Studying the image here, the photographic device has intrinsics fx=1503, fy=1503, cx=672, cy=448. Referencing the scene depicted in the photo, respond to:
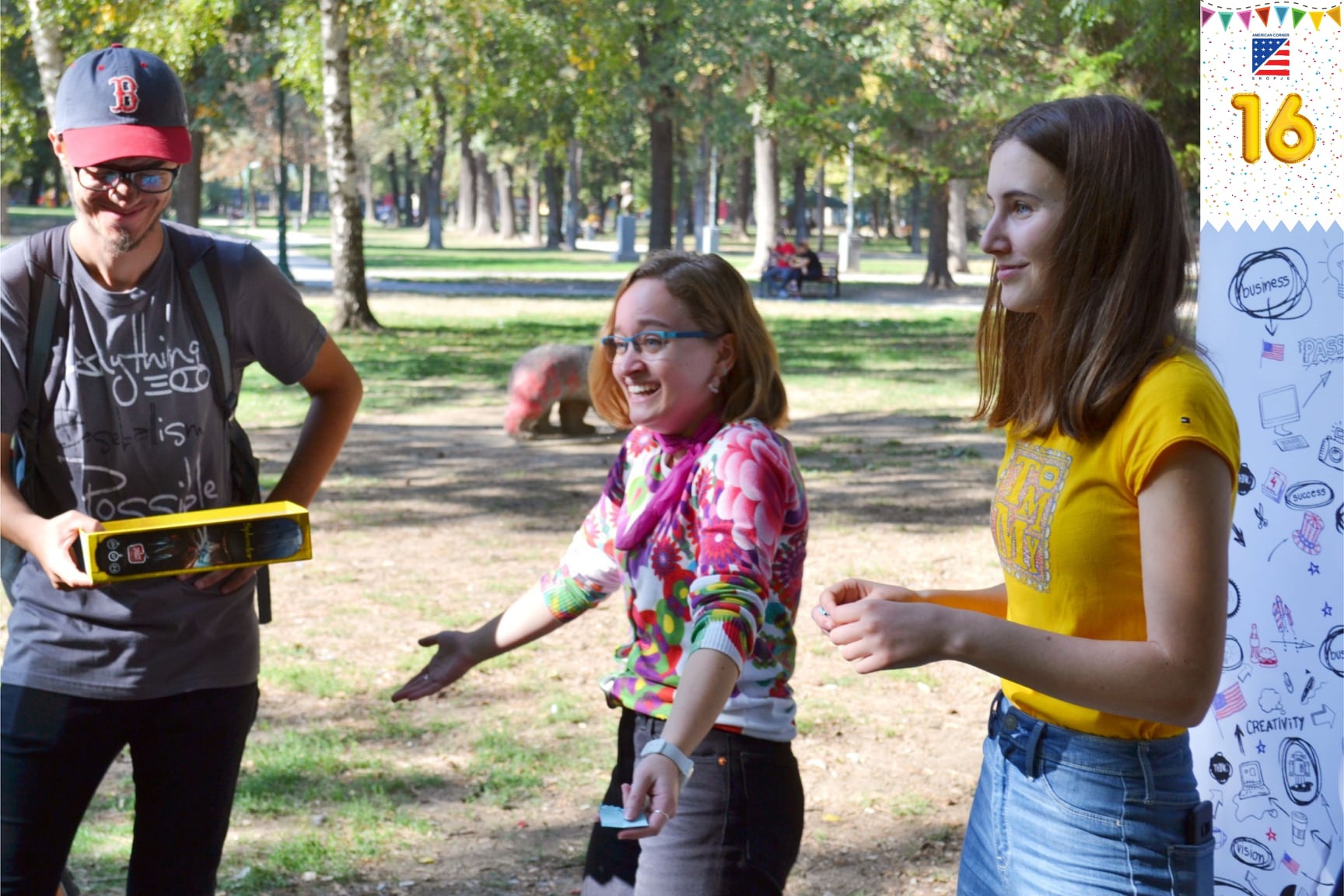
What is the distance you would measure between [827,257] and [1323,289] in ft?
157

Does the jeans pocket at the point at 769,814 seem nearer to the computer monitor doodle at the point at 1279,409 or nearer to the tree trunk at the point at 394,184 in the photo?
the computer monitor doodle at the point at 1279,409

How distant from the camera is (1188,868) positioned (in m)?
2.13

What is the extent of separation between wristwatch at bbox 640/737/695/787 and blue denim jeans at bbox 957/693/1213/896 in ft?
1.61

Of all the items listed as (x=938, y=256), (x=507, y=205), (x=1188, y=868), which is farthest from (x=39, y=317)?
(x=507, y=205)

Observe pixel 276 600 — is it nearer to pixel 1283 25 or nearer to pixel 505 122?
pixel 1283 25

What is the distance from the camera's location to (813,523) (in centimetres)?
967

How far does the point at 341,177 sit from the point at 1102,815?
18412 millimetres

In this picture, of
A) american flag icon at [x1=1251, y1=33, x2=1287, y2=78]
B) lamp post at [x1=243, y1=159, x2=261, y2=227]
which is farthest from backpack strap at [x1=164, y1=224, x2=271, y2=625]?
lamp post at [x1=243, y1=159, x2=261, y2=227]

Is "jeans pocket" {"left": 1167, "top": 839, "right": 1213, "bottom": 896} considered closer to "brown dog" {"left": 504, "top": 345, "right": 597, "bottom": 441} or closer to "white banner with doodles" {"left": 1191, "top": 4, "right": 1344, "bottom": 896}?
"white banner with doodles" {"left": 1191, "top": 4, "right": 1344, "bottom": 896}

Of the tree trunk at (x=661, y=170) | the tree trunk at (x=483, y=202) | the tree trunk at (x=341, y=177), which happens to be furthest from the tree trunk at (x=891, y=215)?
the tree trunk at (x=341, y=177)

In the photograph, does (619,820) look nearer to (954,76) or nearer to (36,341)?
(36,341)

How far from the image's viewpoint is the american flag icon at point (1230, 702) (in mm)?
3582

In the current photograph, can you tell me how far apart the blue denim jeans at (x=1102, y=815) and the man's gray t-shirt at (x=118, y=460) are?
59.6 inches

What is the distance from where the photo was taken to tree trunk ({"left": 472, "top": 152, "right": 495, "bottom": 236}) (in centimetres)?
6669
